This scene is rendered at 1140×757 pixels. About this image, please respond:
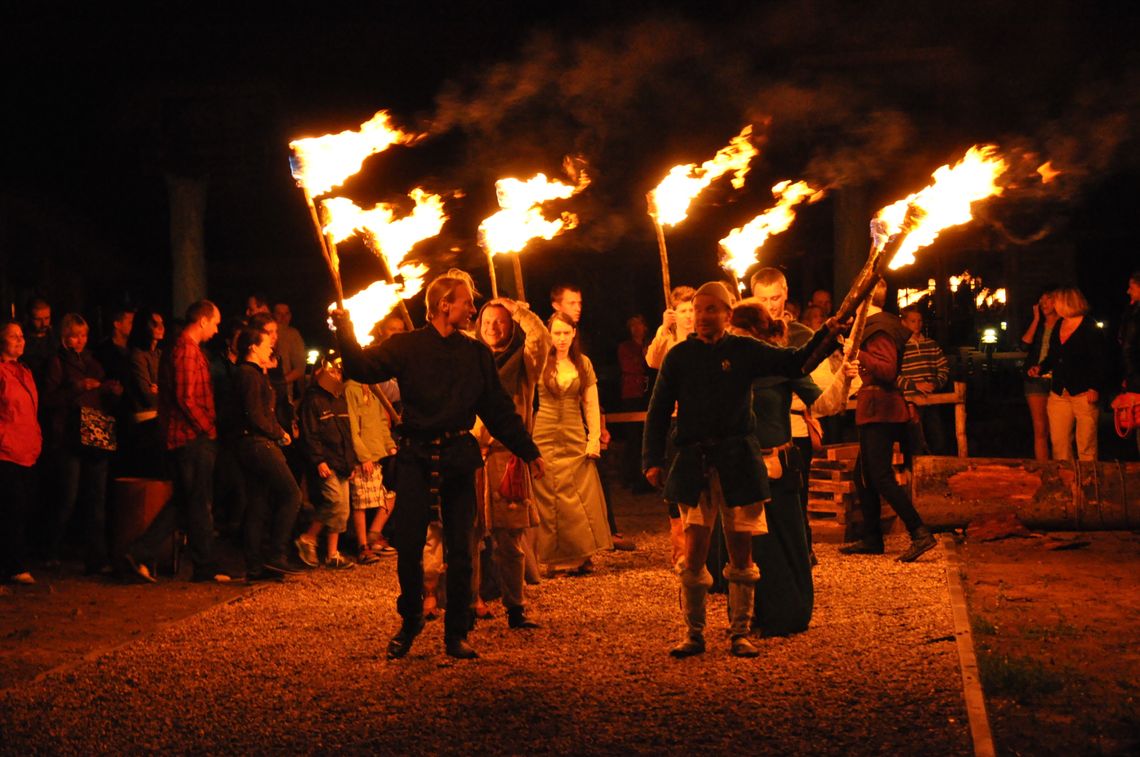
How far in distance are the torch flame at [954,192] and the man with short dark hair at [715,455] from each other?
2.86 ft

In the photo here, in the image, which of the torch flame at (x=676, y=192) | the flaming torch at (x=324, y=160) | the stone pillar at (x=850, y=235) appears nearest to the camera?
the flaming torch at (x=324, y=160)

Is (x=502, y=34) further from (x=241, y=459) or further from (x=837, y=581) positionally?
(x=837, y=581)

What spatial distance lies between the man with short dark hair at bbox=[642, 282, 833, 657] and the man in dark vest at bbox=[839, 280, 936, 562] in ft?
11.2

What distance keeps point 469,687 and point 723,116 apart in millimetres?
13722

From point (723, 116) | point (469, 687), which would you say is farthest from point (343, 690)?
point (723, 116)

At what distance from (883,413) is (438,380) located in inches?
175

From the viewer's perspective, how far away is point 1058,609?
8.10 m

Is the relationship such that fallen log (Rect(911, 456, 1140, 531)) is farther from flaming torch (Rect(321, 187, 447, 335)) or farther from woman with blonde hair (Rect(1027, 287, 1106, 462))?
flaming torch (Rect(321, 187, 447, 335))

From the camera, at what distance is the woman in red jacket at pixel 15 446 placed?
974 centimetres

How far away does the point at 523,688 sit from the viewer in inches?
241

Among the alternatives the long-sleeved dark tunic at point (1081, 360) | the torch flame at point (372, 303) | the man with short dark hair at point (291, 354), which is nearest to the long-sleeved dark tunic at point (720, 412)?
the torch flame at point (372, 303)

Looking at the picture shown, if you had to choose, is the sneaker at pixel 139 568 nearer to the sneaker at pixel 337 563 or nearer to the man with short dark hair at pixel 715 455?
the sneaker at pixel 337 563

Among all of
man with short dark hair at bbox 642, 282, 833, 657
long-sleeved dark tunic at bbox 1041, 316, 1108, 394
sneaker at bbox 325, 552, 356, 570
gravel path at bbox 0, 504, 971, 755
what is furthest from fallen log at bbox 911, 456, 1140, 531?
man with short dark hair at bbox 642, 282, 833, 657

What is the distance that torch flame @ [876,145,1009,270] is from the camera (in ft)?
21.5
